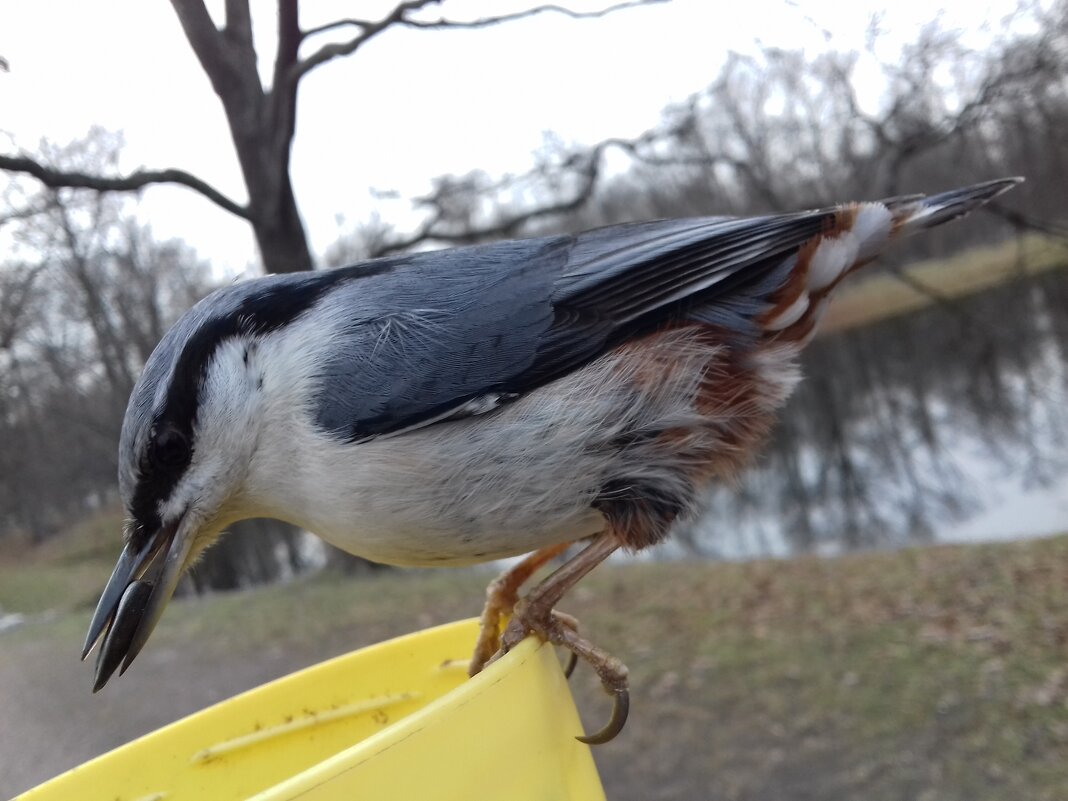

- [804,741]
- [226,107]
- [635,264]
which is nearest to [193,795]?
[635,264]

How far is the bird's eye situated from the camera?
1.30m

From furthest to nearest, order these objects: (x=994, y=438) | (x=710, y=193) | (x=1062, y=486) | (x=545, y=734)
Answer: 1. (x=710, y=193)
2. (x=994, y=438)
3. (x=1062, y=486)
4. (x=545, y=734)

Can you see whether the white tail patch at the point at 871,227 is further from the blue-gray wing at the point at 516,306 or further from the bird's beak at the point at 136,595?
the bird's beak at the point at 136,595

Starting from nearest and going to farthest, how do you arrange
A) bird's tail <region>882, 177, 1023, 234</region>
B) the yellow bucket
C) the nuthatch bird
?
1. the yellow bucket
2. the nuthatch bird
3. bird's tail <region>882, 177, 1023, 234</region>

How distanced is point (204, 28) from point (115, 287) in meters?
2.11

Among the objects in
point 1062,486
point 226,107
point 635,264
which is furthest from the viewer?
point 1062,486

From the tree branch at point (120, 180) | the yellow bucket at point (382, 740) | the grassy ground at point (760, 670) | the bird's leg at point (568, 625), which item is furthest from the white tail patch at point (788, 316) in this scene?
the tree branch at point (120, 180)

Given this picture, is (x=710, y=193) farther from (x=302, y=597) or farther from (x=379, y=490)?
(x=379, y=490)

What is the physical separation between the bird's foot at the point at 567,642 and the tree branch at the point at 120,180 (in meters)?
3.26

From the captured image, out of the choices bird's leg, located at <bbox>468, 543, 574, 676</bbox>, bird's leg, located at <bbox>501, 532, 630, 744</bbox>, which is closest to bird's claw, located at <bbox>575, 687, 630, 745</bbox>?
bird's leg, located at <bbox>501, 532, 630, 744</bbox>

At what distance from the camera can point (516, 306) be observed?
149 centimetres

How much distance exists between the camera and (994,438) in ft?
33.2

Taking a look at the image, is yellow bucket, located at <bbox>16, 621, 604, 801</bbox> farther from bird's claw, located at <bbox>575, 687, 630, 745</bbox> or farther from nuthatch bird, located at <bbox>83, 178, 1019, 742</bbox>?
nuthatch bird, located at <bbox>83, 178, 1019, 742</bbox>

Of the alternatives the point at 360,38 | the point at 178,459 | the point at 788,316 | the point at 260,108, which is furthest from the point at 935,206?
the point at 360,38
